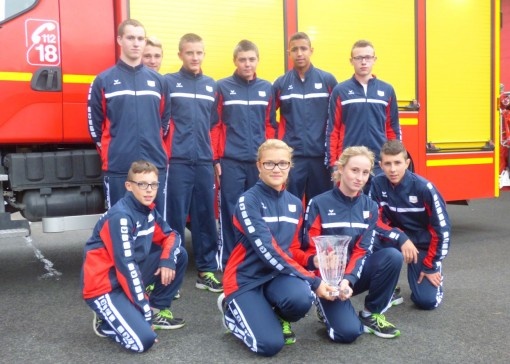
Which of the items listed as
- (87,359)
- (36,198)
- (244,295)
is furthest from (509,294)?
(36,198)

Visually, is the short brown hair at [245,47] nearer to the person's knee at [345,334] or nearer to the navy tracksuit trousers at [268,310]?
the navy tracksuit trousers at [268,310]

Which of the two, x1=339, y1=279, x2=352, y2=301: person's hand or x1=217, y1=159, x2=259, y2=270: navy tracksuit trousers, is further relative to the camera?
x1=217, y1=159, x2=259, y2=270: navy tracksuit trousers

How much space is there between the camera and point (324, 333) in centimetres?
329

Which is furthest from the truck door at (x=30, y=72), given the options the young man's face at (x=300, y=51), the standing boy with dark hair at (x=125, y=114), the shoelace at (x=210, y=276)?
the young man's face at (x=300, y=51)

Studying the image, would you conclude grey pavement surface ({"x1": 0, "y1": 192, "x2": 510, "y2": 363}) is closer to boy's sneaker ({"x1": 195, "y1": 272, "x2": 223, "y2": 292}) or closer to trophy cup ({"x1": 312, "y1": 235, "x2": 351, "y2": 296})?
boy's sneaker ({"x1": 195, "y1": 272, "x2": 223, "y2": 292})

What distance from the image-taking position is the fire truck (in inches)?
159

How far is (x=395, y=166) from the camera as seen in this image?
148 inches

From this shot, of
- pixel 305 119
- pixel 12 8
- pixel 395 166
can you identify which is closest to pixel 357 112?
pixel 305 119

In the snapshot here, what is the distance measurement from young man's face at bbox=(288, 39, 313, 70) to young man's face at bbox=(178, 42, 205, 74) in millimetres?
699

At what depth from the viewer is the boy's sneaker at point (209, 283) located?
4184 mm

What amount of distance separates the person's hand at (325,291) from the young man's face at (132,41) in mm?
1911

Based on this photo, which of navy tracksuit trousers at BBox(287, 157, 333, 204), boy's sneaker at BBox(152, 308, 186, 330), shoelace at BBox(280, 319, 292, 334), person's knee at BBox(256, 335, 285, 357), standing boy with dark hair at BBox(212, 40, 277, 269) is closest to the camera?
person's knee at BBox(256, 335, 285, 357)

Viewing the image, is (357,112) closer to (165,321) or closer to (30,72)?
(165,321)

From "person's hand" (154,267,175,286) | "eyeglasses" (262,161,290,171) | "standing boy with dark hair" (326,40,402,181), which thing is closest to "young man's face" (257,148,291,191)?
"eyeglasses" (262,161,290,171)
